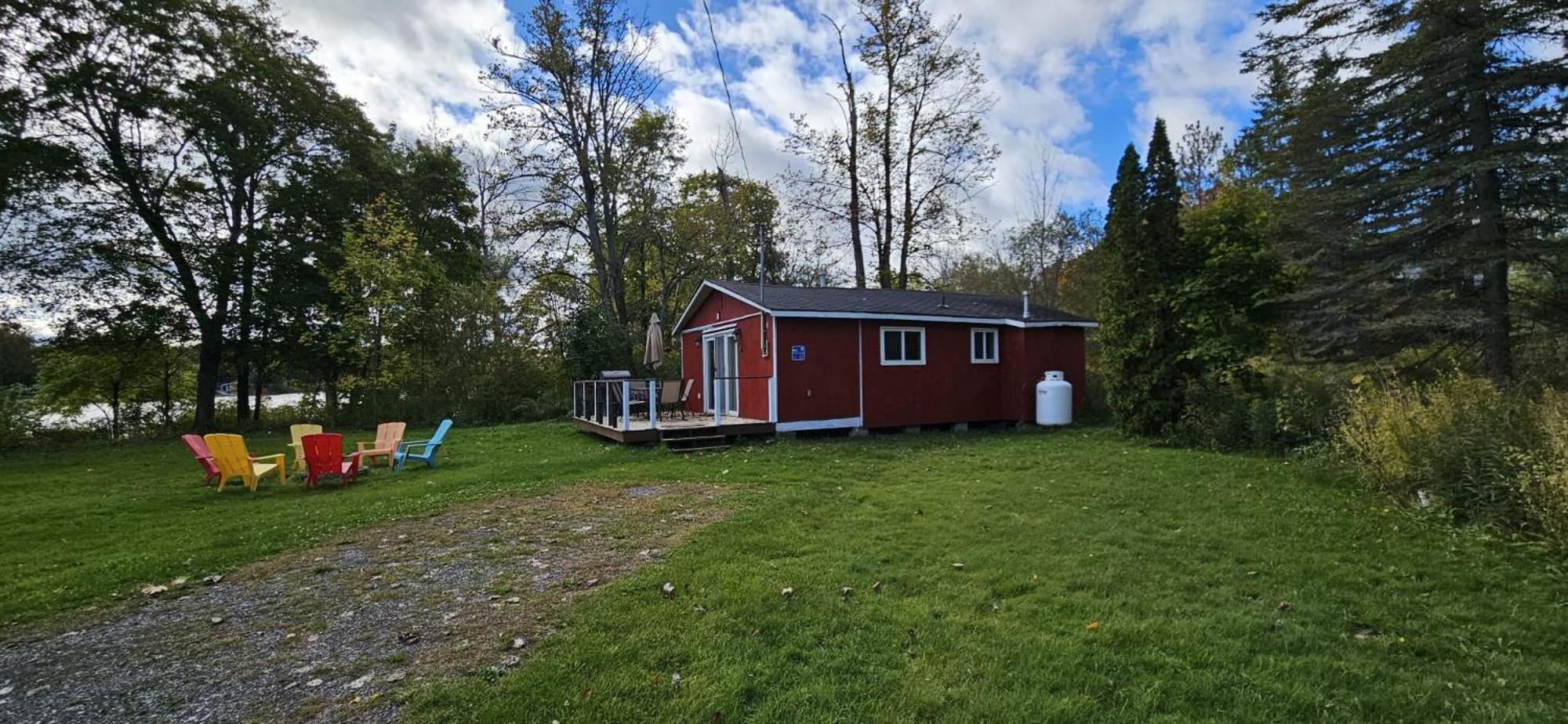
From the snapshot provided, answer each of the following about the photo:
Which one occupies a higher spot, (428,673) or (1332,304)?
(1332,304)

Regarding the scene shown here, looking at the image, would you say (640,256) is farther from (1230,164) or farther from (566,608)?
(566,608)

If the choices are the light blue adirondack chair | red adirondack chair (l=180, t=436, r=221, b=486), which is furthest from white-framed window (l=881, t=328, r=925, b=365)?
red adirondack chair (l=180, t=436, r=221, b=486)

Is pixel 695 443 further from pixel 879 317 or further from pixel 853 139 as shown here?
pixel 853 139

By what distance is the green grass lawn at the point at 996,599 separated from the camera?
2.70 m

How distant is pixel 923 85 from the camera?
2269 centimetres

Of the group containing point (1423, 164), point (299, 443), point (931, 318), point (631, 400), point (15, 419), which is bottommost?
point (299, 443)

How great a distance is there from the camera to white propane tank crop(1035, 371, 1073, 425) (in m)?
13.3

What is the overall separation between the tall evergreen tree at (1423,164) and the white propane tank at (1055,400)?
419 cm

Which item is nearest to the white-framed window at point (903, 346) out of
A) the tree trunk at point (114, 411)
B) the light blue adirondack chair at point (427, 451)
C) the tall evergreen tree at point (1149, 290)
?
the tall evergreen tree at point (1149, 290)

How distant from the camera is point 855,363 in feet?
42.1

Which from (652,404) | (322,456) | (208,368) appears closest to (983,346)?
(652,404)

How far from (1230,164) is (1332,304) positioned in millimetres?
11793

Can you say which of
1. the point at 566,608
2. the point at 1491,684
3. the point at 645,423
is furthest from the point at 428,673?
the point at 645,423

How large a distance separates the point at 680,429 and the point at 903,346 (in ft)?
16.4
